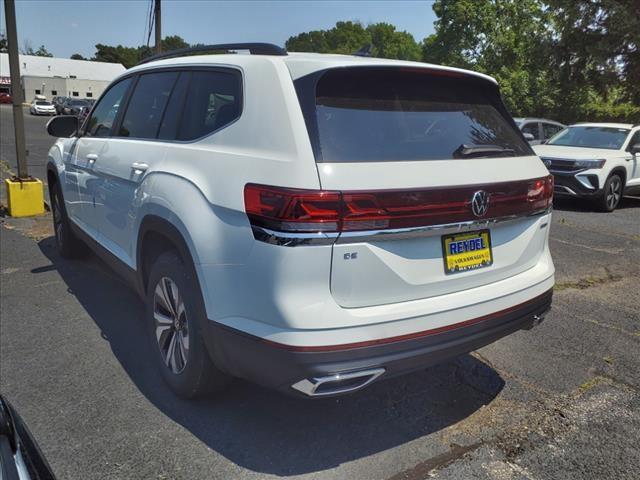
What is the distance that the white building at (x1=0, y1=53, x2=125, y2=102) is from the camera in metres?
74.9

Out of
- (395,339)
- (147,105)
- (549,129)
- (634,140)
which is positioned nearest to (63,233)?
(147,105)

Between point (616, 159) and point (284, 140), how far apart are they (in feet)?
31.4

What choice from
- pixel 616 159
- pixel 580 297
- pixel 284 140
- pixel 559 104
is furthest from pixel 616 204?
pixel 559 104

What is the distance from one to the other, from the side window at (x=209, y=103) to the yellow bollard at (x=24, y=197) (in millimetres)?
5726

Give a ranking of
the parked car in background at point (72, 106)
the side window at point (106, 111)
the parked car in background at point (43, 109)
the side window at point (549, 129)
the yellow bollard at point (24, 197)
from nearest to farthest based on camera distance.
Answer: the side window at point (106, 111) → the yellow bollard at point (24, 197) → the side window at point (549, 129) → the parked car in background at point (72, 106) → the parked car in background at point (43, 109)

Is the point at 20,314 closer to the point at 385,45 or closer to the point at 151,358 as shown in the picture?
the point at 151,358

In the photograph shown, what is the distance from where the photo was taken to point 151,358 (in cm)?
371

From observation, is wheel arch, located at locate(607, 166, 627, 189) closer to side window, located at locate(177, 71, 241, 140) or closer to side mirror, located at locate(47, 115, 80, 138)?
side mirror, located at locate(47, 115, 80, 138)

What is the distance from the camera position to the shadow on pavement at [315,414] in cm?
276

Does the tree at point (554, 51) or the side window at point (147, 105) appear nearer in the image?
the side window at point (147, 105)

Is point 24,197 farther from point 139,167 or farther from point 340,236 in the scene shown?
point 340,236

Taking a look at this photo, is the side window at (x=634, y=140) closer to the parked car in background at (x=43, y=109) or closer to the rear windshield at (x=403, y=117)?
the rear windshield at (x=403, y=117)

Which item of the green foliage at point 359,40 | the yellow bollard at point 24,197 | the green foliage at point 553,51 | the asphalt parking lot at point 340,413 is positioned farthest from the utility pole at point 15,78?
the green foliage at point 359,40

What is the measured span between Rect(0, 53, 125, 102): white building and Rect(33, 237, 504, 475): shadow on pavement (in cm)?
7649
